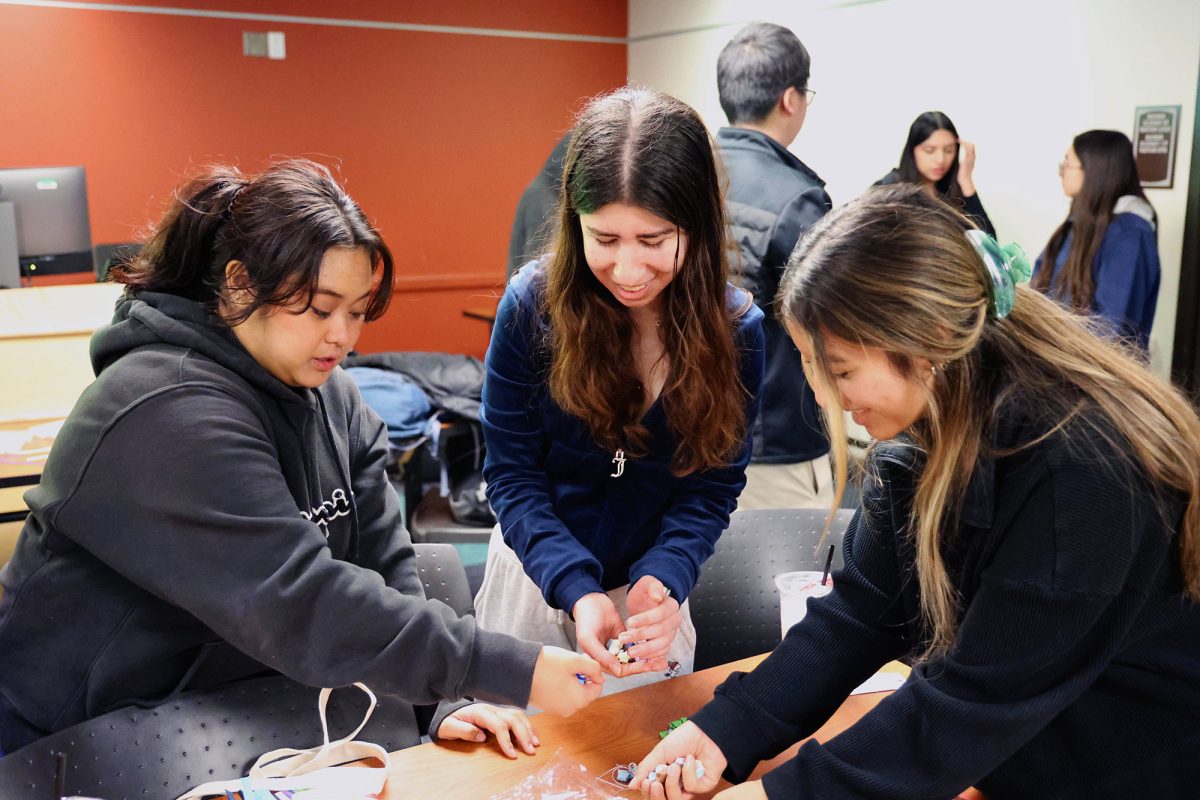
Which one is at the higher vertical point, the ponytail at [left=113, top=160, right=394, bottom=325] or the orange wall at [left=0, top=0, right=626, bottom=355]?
the orange wall at [left=0, top=0, right=626, bottom=355]

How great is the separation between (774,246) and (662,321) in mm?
915

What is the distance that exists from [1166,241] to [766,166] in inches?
82.1

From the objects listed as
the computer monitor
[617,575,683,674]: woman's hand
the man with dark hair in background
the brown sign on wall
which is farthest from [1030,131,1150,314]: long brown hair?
the computer monitor

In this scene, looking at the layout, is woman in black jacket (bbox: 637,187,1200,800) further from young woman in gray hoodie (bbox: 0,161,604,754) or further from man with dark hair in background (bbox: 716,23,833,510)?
man with dark hair in background (bbox: 716,23,833,510)

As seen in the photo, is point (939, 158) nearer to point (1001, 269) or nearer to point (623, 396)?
point (623, 396)

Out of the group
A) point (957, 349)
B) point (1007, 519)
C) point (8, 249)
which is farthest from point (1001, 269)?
point (8, 249)

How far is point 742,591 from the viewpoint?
1.94 m

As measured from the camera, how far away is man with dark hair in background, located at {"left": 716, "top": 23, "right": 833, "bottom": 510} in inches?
99.6

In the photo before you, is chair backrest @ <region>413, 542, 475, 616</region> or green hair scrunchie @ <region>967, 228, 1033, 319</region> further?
chair backrest @ <region>413, 542, 475, 616</region>

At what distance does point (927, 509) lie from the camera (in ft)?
3.88

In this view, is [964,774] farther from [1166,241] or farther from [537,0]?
[537,0]

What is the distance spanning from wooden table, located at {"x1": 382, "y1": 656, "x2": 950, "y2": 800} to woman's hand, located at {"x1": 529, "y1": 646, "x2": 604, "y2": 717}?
0.06 m

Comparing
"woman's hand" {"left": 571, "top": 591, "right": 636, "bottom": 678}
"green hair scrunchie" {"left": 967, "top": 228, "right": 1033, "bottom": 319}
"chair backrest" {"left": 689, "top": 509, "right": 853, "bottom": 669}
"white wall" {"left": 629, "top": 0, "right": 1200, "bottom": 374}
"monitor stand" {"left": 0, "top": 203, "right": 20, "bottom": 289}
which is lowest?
"chair backrest" {"left": 689, "top": 509, "right": 853, "bottom": 669}

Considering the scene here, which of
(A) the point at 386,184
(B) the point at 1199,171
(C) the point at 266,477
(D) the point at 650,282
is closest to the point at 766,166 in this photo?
(D) the point at 650,282
